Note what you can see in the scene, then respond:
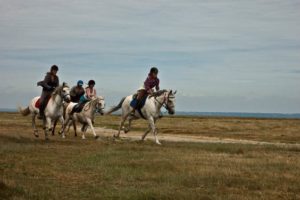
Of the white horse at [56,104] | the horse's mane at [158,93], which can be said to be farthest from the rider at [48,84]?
the horse's mane at [158,93]

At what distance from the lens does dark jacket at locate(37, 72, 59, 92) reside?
23422mm

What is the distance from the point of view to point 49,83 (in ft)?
77.4

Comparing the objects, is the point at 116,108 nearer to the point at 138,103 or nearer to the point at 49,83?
the point at 138,103

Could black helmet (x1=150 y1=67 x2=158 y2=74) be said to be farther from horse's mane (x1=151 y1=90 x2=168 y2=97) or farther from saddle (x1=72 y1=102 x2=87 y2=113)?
saddle (x1=72 y1=102 x2=87 y2=113)

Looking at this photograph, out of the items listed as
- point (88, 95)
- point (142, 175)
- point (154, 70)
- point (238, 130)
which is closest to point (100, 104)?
point (88, 95)

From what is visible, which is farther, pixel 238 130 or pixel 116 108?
pixel 238 130

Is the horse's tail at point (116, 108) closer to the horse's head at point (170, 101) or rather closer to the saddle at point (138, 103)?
the saddle at point (138, 103)

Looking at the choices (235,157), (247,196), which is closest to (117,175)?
(247,196)

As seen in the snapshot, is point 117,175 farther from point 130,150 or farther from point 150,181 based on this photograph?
point 130,150

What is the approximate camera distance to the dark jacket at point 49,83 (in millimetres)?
23422

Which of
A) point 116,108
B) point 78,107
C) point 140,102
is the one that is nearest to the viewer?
point 140,102

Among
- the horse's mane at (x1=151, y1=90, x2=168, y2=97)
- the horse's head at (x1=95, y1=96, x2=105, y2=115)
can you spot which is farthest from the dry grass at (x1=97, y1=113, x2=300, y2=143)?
the horse's head at (x1=95, y1=96, x2=105, y2=115)

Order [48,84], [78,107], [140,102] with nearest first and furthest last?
[48,84]
[140,102]
[78,107]

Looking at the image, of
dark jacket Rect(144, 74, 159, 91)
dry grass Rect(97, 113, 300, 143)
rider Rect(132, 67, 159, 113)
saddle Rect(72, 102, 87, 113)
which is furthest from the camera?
dry grass Rect(97, 113, 300, 143)
